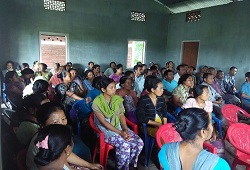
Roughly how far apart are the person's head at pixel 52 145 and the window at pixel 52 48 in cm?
666

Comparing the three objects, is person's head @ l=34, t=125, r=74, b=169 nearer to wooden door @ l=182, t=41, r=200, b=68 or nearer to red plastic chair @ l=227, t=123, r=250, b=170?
red plastic chair @ l=227, t=123, r=250, b=170

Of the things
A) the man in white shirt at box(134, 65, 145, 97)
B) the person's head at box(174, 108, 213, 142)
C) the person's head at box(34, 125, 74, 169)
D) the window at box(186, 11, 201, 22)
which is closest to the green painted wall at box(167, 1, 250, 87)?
the window at box(186, 11, 201, 22)

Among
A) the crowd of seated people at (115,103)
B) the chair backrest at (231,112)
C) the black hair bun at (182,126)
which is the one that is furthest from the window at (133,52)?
the black hair bun at (182,126)

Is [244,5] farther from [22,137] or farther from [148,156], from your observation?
[22,137]

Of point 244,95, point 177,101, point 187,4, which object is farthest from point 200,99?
point 187,4

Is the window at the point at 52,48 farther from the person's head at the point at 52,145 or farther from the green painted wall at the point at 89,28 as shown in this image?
the person's head at the point at 52,145

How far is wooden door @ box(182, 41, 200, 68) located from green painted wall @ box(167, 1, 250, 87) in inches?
8.8

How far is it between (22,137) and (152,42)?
813cm

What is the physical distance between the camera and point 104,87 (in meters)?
2.49

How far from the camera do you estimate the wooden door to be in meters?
8.28

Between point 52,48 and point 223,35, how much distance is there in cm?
618

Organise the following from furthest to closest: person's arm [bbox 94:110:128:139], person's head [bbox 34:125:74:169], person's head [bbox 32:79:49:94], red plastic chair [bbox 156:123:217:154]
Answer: person's head [bbox 32:79:49:94]
person's arm [bbox 94:110:128:139]
red plastic chair [bbox 156:123:217:154]
person's head [bbox 34:125:74:169]

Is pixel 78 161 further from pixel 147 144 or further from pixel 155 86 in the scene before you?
pixel 155 86

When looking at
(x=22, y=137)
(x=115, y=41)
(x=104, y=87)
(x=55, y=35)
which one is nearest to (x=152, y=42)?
(x=115, y=41)
